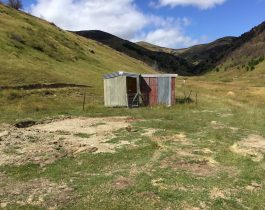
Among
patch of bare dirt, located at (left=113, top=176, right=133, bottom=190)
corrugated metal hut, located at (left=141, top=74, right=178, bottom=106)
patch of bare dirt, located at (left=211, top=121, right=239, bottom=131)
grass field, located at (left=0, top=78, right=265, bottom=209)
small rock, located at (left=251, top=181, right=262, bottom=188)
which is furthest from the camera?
corrugated metal hut, located at (left=141, top=74, right=178, bottom=106)

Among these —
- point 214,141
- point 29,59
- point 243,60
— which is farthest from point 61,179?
point 243,60

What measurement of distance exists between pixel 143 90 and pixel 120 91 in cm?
224

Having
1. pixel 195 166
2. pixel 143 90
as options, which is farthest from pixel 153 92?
pixel 195 166

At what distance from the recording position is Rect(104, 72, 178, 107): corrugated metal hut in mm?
42875

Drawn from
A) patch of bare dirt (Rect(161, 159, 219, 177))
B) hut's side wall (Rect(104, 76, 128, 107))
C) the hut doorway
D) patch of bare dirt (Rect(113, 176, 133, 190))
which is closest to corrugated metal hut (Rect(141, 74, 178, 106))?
the hut doorway

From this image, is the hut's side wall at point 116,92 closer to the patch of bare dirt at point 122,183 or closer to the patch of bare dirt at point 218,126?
the patch of bare dirt at point 218,126

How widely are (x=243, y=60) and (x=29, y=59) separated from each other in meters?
95.4

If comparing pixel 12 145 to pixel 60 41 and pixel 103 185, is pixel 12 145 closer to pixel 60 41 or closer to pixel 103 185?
pixel 103 185

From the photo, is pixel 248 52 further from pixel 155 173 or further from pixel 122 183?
pixel 122 183

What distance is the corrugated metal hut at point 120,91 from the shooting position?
42.7 meters

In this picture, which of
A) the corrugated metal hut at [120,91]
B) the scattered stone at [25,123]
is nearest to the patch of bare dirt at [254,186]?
the scattered stone at [25,123]

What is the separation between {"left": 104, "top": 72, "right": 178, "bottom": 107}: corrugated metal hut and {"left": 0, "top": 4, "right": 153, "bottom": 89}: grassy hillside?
38.1 feet

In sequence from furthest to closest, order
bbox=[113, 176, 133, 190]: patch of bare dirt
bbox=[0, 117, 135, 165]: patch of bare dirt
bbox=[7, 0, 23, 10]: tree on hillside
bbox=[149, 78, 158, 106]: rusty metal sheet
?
bbox=[7, 0, 23, 10]: tree on hillside < bbox=[149, 78, 158, 106]: rusty metal sheet < bbox=[0, 117, 135, 165]: patch of bare dirt < bbox=[113, 176, 133, 190]: patch of bare dirt

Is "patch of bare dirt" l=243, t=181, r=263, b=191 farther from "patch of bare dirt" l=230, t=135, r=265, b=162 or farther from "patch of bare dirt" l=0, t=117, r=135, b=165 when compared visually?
"patch of bare dirt" l=0, t=117, r=135, b=165
